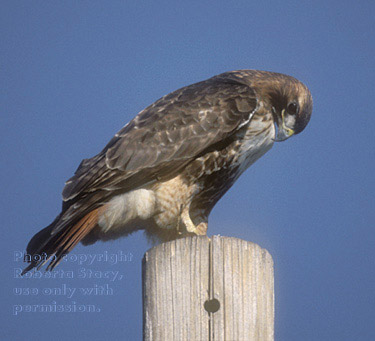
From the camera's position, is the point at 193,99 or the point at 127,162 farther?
the point at 193,99

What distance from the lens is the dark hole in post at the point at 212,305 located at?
2.38m

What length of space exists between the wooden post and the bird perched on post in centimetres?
155

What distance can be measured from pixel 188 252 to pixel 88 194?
167 centimetres

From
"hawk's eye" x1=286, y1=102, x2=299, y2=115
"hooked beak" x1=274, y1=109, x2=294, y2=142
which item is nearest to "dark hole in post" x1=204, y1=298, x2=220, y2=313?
"hooked beak" x1=274, y1=109, x2=294, y2=142

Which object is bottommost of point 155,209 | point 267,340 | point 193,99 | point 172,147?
point 267,340

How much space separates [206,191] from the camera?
14.6 ft

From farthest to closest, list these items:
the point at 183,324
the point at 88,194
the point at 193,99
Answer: the point at 193,99 < the point at 88,194 < the point at 183,324

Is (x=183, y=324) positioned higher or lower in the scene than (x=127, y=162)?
lower

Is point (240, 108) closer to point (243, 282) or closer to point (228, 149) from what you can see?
point (228, 149)

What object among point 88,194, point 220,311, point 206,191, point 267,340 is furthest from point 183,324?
point 206,191

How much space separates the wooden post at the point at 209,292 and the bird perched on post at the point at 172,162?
155 centimetres

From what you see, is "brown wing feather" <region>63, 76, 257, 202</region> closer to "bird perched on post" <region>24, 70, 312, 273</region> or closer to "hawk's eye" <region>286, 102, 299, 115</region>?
"bird perched on post" <region>24, 70, 312, 273</region>

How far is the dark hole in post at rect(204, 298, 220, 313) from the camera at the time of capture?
238 centimetres

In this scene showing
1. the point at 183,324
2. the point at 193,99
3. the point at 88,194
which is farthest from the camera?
the point at 193,99
